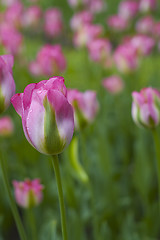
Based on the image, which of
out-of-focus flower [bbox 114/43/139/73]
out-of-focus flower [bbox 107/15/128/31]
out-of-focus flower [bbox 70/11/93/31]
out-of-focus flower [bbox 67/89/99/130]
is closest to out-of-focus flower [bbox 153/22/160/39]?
out-of-focus flower [bbox 107/15/128/31]

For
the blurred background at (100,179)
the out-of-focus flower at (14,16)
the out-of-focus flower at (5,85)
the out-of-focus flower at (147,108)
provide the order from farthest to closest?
the out-of-focus flower at (14,16)
the blurred background at (100,179)
the out-of-focus flower at (147,108)
the out-of-focus flower at (5,85)

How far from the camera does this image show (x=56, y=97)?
44 centimetres

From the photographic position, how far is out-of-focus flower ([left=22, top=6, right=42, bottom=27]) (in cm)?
268

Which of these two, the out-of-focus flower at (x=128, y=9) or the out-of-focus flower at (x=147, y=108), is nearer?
the out-of-focus flower at (x=147, y=108)

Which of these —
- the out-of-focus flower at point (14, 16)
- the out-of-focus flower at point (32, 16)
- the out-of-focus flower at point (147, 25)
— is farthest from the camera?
the out-of-focus flower at point (32, 16)

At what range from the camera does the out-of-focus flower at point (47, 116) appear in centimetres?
45

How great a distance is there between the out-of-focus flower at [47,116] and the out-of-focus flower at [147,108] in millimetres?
273

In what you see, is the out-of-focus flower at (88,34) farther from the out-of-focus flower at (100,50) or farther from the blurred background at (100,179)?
the out-of-focus flower at (100,50)

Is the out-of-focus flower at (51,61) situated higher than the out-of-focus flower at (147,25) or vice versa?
the out-of-focus flower at (147,25)

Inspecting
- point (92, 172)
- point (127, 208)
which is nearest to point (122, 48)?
point (92, 172)

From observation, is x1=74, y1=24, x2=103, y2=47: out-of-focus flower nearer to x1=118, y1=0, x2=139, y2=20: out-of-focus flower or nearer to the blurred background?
the blurred background

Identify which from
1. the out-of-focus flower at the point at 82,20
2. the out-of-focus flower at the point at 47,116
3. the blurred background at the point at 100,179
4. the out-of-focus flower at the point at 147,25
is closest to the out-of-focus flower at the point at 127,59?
the blurred background at the point at 100,179

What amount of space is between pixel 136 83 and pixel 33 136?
172cm

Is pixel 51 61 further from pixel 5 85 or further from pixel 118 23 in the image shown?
pixel 118 23
